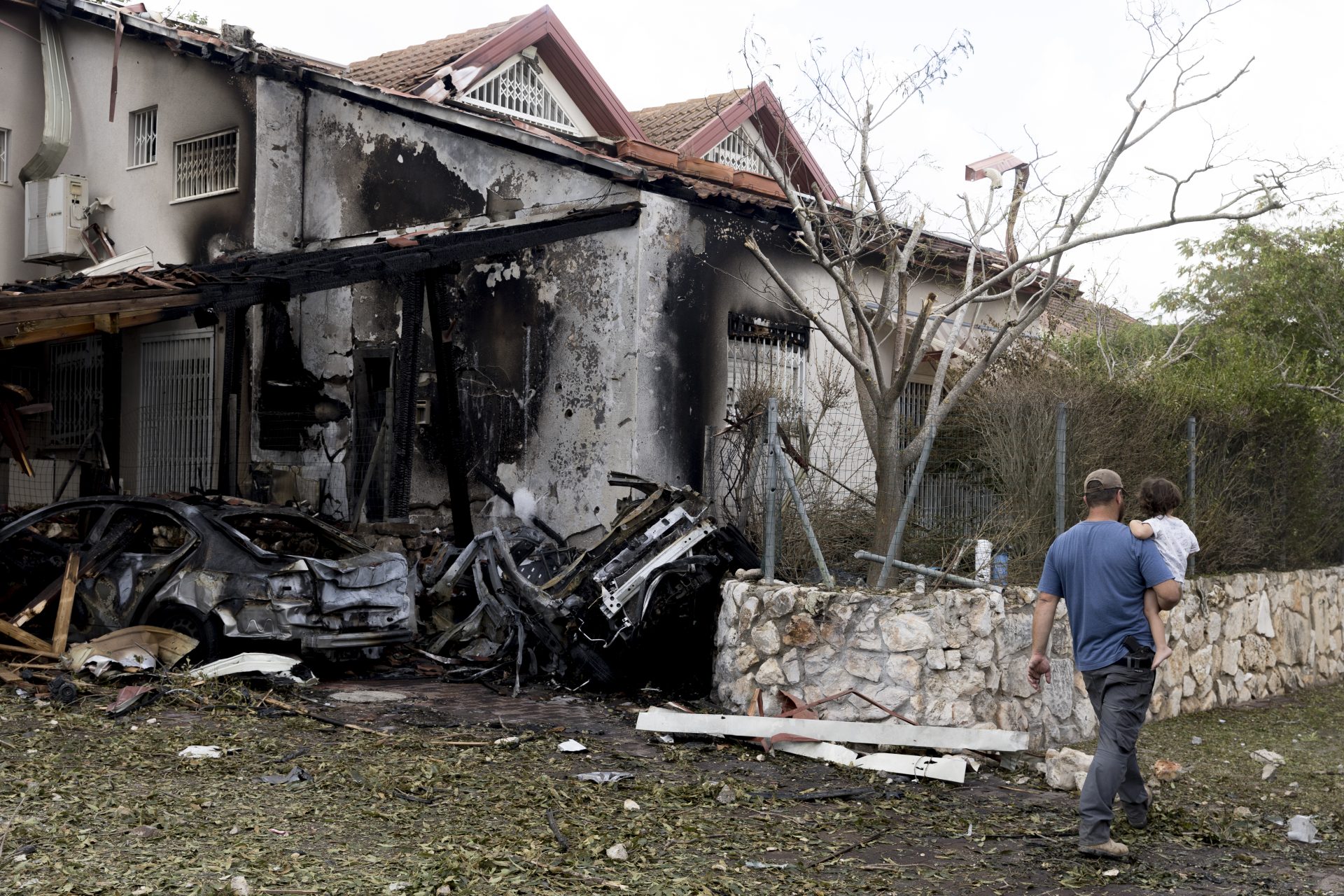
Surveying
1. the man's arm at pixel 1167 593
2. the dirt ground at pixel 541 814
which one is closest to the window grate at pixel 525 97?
the dirt ground at pixel 541 814

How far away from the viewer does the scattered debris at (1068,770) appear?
7188mm

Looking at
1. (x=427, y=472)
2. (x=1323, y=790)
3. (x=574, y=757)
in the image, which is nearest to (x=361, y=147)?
(x=427, y=472)

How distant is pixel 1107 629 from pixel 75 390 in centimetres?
1497

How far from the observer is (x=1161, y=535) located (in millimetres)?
7598

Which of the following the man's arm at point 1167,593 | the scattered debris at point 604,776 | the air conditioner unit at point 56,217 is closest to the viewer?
the man's arm at point 1167,593

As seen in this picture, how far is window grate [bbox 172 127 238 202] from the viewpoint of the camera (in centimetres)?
1534

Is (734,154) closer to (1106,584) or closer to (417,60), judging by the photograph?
(417,60)

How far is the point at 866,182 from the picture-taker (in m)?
10.5

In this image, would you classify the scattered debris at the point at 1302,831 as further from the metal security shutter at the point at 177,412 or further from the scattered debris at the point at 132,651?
the metal security shutter at the point at 177,412

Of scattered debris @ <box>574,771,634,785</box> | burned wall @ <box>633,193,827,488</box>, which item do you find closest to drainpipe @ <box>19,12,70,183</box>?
burned wall @ <box>633,193,827,488</box>

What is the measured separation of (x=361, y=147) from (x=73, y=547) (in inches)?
245

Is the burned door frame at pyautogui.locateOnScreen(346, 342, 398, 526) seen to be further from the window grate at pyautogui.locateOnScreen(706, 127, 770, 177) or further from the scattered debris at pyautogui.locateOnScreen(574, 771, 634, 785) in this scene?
the window grate at pyautogui.locateOnScreen(706, 127, 770, 177)

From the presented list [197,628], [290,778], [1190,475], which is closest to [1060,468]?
[1190,475]

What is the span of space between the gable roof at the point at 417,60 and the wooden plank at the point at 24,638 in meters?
8.67
